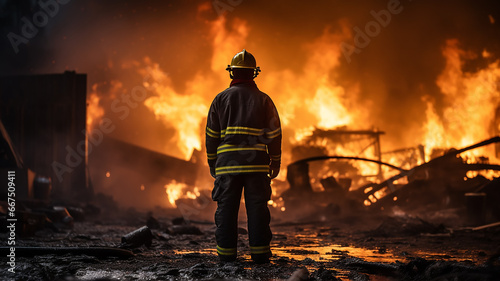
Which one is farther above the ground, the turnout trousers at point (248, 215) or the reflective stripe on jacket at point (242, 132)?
the reflective stripe on jacket at point (242, 132)

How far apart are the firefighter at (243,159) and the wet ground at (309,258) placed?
253 mm

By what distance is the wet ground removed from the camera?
2.62m

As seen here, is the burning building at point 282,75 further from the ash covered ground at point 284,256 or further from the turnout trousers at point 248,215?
the turnout trousers at point 248,215

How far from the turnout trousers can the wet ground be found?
0.15 meters

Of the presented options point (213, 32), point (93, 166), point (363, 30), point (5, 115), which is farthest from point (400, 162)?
point (5, 115)

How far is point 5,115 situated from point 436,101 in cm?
1915

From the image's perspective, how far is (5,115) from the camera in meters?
10.5

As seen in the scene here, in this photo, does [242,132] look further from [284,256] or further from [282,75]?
[282,75]

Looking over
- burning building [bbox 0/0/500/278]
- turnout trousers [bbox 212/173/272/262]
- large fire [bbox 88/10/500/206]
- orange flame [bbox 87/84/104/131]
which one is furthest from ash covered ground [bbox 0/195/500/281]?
large fire [bbox 88/10/500/206]

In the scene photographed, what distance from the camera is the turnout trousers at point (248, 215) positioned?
10.8ft

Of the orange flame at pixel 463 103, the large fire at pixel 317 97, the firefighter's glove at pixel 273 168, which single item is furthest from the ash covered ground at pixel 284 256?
the orange flame at pixel 463 103

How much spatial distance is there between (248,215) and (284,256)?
0.75 metres

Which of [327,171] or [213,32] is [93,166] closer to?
[213,32]

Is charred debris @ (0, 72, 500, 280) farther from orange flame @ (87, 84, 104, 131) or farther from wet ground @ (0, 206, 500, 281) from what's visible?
orange flame @ (87, 84, 104, 131)
